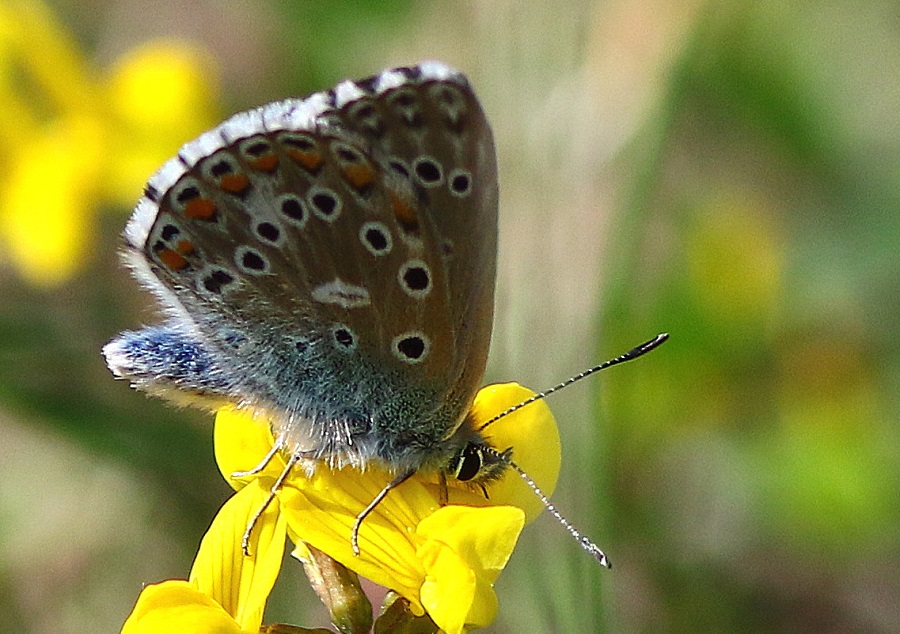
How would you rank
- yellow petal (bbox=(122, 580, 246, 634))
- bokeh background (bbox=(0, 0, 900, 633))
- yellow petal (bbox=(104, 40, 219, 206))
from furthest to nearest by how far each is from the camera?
1. yellow petal (bbox=(104, 40, 219, 206))
2. bokeh background (bbox=(0, 0, 900, 633))
3. yellow petal (bbox=(122, 580, 246, 634))

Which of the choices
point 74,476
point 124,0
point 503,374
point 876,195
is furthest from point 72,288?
point 876,195

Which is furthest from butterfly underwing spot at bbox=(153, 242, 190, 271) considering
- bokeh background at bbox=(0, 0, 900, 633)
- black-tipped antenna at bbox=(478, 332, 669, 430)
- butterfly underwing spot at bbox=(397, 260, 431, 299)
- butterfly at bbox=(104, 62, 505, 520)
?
bokeh background at bbox=(0, 0, 900, 633)

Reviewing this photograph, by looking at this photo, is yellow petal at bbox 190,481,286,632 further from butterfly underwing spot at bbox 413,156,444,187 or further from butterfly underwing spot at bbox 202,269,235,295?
butterfly underwing spot at bbox 413,156,444,187

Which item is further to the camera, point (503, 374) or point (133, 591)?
point (133, 591)

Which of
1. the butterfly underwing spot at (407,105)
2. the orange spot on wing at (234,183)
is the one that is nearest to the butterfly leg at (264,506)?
the orange spot on wing at (234,183)

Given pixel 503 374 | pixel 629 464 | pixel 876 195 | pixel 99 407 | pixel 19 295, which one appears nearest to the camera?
pixel 503 374

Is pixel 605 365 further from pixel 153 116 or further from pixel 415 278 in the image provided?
pixel 153 116

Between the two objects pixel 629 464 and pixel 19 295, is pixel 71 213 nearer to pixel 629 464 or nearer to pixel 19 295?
pixel 19 295
